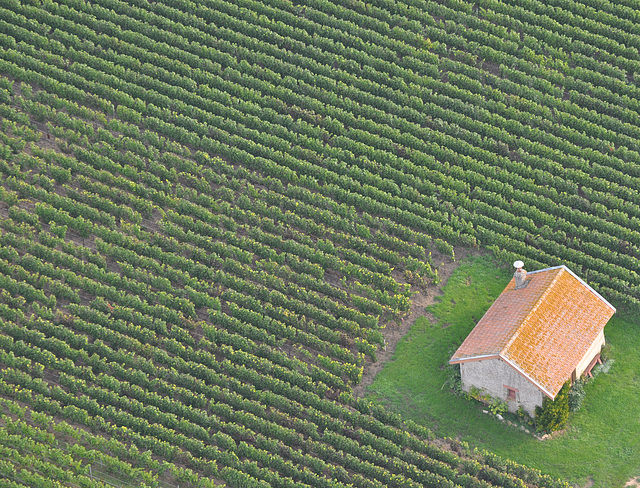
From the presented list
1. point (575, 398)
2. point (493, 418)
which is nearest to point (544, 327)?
point (575, 398)

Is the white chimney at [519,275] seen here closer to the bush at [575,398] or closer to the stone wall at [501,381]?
the stone wall at [501,381]

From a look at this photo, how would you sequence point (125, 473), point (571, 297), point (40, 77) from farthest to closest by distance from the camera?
point (40, 77) < point (571, 297) < point (125, 473)

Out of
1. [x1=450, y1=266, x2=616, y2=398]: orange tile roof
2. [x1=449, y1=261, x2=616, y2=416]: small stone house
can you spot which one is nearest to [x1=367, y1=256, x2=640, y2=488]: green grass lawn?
[x1=449, y1=261, x2=616, y2=416]: small stone house

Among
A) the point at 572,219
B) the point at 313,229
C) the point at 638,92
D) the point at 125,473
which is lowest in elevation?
the point at 125,473

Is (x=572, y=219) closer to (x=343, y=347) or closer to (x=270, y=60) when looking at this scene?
(x=343, y=347)

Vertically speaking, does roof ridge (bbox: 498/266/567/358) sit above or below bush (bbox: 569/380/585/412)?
above

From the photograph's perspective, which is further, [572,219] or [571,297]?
[572,219]

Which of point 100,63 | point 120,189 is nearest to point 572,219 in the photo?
point 120,189

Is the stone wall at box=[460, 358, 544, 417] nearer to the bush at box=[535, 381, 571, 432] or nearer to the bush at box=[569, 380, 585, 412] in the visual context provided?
the bush at box=[535, 381, 571, 432]
